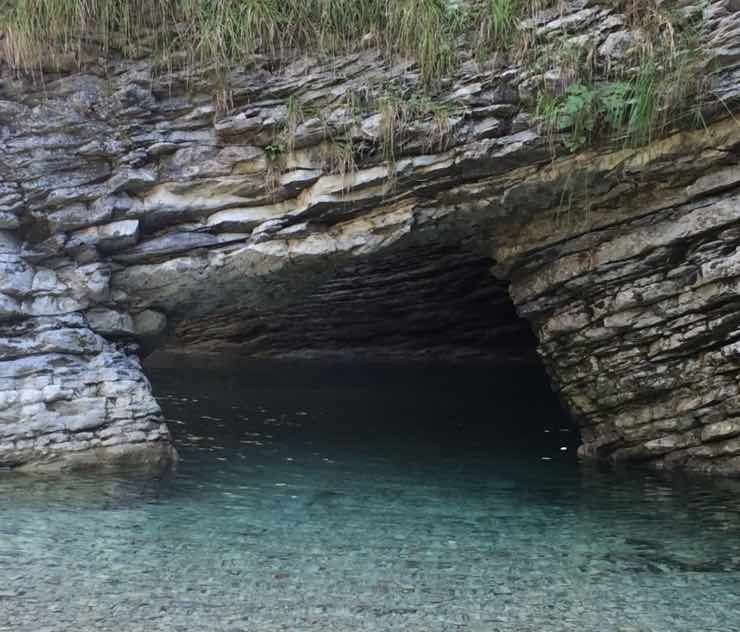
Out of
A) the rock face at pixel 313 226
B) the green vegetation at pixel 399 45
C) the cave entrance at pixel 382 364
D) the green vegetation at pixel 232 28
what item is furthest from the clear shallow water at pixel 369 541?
the green vegetation at pixel 232 28

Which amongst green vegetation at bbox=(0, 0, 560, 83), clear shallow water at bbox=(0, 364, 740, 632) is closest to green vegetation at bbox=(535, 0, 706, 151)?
green vegetation at bbox=(0, 0, 560, 83)

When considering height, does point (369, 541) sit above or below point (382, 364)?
below

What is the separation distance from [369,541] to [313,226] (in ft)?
9.02

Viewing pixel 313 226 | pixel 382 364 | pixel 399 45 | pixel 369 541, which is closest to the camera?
pixel 369 541

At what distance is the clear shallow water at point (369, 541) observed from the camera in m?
4.12

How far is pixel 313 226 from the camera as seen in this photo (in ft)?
23.0

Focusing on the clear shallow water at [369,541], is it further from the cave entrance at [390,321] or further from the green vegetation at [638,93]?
the cave entrance at [390,321]

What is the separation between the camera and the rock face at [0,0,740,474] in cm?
659

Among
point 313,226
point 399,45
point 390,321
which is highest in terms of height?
point 399,45

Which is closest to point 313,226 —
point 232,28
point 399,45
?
point 399,45

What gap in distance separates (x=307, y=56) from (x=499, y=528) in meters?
4.03

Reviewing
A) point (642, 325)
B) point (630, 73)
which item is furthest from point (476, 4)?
point (642, 325)

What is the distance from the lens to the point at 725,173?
6.44m

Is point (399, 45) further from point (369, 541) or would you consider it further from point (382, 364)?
point (382, 364)
